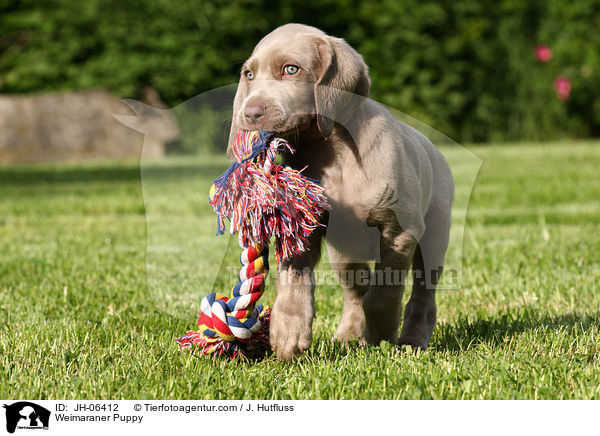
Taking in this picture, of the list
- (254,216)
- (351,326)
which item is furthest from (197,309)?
(254,216)

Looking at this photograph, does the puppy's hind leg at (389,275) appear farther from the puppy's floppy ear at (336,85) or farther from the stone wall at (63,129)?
the stone wall at (63,129)

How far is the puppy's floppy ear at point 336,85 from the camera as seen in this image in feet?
8.39

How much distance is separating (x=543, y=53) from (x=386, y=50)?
10.6ft

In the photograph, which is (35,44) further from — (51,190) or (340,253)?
(340,253)

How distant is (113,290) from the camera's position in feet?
12.8

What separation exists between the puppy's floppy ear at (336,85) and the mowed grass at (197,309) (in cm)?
77

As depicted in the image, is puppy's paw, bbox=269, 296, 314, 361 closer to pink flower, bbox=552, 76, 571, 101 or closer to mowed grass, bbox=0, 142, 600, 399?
mowed grass, bbox=0, 142, 600, 399

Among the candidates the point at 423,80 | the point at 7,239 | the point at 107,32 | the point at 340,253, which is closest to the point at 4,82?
the point at 107,32

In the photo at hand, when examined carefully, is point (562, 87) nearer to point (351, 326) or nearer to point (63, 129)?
point (63, 129)

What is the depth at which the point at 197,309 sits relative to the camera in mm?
3451

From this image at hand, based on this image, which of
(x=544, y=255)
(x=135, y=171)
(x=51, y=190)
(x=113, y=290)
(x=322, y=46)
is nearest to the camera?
(x=322, y=46)

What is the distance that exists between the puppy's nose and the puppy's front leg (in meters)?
0.51

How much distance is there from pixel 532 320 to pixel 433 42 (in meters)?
13.1

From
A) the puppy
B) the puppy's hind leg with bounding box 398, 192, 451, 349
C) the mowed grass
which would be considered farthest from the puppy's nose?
the puppy's hind leg with bounding box 398, 192, 451, 349
